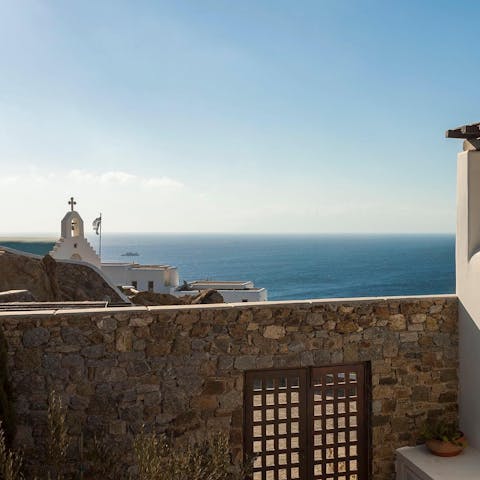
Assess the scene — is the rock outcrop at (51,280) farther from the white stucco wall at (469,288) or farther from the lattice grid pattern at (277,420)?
the white stucco wall at (469,288)

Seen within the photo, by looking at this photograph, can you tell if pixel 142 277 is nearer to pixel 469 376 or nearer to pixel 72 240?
pixel 72 240

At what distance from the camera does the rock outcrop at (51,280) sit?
13.0m

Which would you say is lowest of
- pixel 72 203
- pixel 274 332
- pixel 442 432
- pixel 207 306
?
pixel 442 432

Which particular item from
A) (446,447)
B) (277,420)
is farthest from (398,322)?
(277,420)

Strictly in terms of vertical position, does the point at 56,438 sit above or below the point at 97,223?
below

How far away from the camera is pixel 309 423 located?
6.45 metres

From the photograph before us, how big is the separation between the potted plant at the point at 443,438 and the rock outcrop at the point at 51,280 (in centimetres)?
940

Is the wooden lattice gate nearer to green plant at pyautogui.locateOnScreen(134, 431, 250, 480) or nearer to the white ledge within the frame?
green plant at pyautogui.locateOnScreen(134, 431, 250, 480)

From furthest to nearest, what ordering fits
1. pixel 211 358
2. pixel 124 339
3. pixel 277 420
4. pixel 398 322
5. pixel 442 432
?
pixel 398 322 < pixel 442 432 < pixel 277 420 < pixel 211 358 < pixel 124 339

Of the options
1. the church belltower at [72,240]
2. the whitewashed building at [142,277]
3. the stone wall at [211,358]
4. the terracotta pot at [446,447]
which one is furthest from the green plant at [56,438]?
the whitewashed building at [142,277]

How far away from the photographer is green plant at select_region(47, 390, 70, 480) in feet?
16.6

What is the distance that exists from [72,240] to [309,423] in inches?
705

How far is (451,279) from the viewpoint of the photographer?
100 metres

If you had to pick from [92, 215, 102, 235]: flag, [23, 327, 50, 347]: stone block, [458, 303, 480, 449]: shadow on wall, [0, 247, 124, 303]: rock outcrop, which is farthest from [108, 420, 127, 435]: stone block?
[92, 215, 102, 235]: flag
